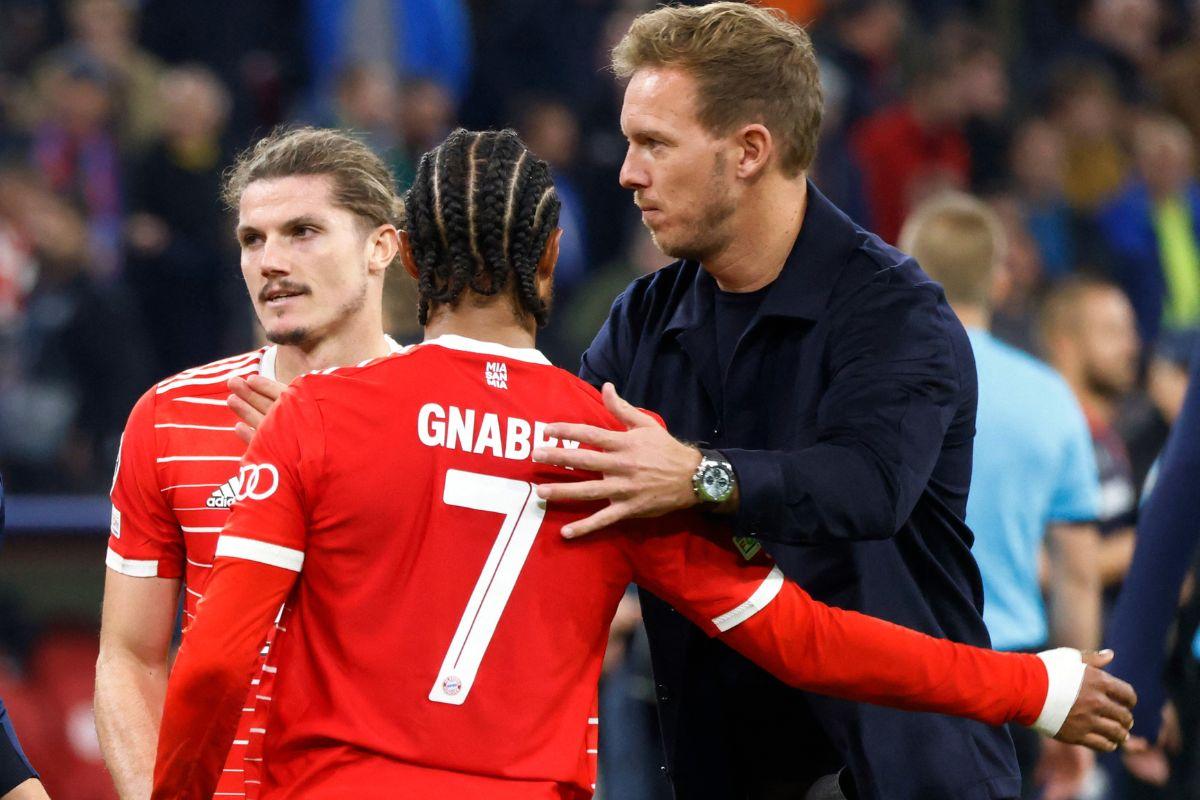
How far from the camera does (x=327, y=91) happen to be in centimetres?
977

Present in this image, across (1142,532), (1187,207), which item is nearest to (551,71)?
(1187,207)

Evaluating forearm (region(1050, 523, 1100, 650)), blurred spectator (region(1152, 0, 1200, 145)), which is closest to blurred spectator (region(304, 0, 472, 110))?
blurred spectator (region(1152, 0, 1200, 145))

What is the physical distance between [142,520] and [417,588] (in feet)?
3.21

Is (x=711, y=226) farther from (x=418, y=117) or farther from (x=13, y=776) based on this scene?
(x=418, y=117)

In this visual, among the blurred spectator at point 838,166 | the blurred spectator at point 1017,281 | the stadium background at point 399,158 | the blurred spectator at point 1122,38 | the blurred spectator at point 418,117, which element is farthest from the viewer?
the blurred spectator at point 1122,38

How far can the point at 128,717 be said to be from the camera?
11.3 ft

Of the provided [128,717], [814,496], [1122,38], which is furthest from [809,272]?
[1122,38]

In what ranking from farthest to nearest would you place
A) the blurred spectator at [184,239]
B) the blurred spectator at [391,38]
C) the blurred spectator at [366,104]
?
the blurred spectator at [391,38] < the blurred spectator at [366,104] < the blurred spectator at [184,239]

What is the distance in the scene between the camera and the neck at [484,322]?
9.41 ft

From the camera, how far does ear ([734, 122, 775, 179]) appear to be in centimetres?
349

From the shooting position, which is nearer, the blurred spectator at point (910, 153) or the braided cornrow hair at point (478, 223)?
the braided cornrow hair at point (478, 223)

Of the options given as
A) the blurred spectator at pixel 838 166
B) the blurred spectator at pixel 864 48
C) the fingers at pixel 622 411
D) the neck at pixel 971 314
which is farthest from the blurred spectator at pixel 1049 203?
the fingers at pixel 622 411

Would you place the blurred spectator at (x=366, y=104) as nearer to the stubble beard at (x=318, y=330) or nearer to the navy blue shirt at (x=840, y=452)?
the stubble beard at (x=318, y=330)

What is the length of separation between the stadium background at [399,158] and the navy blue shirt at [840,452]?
8.69ft
